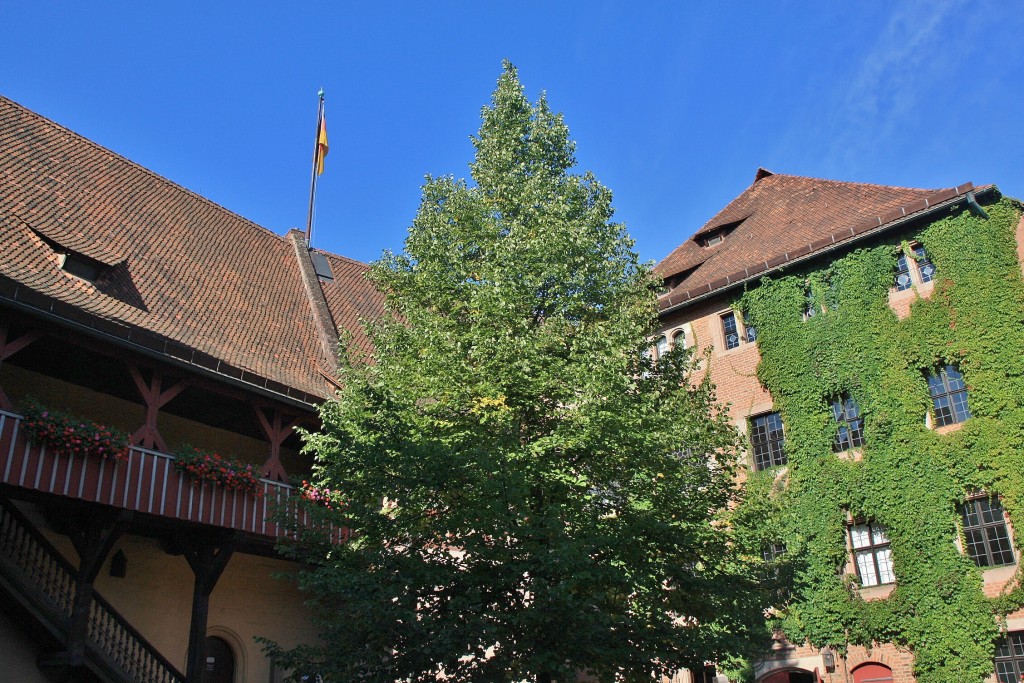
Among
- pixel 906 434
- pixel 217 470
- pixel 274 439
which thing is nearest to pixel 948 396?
pixel 906 434

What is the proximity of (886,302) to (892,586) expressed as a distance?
5.64 meters

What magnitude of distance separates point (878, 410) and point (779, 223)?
6603 millimetres

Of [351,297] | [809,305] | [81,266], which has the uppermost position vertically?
[351,297]

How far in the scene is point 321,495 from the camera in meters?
13.2

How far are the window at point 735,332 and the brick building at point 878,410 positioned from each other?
0.04 metres

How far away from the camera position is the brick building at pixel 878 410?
634 inches

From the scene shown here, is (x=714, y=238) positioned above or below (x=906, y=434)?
above

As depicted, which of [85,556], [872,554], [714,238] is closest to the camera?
[85,556]

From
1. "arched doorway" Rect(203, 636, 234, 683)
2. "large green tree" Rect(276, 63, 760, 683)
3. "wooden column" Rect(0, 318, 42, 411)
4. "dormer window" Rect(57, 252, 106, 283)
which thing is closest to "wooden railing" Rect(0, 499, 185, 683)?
"wooden column" Rect(0, 318, 42, 411)

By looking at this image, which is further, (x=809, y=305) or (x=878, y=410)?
(x=809, y=305)

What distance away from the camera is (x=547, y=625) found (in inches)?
403

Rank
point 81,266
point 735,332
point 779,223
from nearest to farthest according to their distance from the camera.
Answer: point 81,266 → point 735,332 → point 779,223

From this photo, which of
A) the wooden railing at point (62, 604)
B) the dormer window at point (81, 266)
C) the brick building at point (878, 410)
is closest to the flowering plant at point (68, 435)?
the wooden railing at point (62, 604)

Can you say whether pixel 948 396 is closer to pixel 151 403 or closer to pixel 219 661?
pixel 151 403
